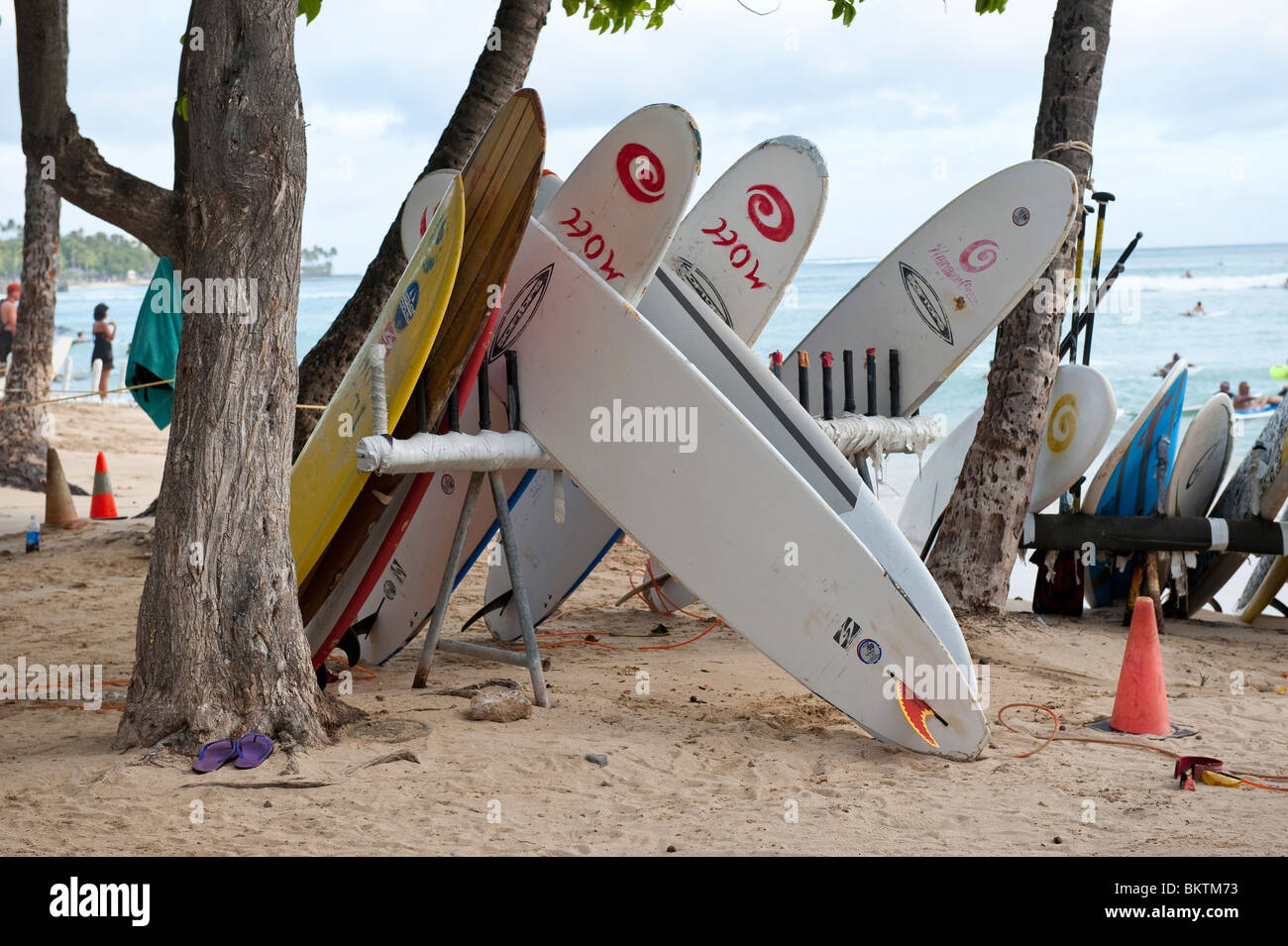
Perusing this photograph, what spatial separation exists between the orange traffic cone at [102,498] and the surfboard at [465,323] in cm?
521

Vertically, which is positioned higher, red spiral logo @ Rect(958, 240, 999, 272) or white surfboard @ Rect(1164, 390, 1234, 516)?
red spiral logo @ Rect(958, 240, 999, 272)

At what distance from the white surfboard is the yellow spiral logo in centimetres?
62

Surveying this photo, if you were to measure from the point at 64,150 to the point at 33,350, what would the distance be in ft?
19.0

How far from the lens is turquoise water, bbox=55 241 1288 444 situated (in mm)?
29906

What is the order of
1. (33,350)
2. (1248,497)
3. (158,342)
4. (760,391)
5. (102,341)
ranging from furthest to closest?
(102,341)
(33,350)
(158,342)
(1248,497)
(760,391)

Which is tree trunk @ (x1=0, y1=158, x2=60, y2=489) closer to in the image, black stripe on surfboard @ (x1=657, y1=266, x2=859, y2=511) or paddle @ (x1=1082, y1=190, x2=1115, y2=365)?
black stripe on surfboard @ (x1=657, y1=266, x2=859, y2=511)

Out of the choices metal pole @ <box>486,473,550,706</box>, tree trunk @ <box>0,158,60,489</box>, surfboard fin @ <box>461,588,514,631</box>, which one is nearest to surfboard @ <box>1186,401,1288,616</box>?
surfboard fin @ <box>461,588,514,631</box>

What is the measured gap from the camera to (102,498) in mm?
9539

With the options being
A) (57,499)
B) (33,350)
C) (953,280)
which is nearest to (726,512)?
(953,280)

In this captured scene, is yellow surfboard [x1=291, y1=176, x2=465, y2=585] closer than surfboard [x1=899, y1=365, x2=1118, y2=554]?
Yes

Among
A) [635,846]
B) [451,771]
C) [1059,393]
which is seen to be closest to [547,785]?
[451,771]

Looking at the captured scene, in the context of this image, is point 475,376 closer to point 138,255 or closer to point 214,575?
point 214,575

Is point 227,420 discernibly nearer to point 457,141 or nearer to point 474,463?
point 474,463

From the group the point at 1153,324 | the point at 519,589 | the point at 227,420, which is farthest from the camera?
the point at 1153,324
